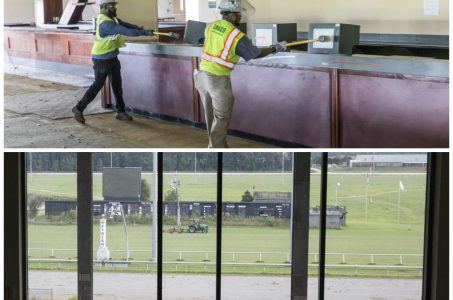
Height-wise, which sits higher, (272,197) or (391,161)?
(391,161)

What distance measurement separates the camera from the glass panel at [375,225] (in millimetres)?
5262

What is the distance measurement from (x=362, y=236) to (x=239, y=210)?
6.10ft

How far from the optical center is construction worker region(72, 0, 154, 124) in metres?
4.70

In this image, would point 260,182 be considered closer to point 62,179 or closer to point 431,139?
point 62,179

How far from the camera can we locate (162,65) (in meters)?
4.79

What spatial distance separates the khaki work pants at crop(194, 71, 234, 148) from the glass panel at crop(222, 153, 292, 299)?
0.87 m

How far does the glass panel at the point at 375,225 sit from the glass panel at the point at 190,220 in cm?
80

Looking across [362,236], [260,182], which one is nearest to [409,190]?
[260,182]

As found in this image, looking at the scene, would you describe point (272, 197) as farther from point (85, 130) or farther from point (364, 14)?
point (85, 130)

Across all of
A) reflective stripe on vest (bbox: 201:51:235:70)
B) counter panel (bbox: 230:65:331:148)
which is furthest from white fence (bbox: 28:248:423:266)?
reflective stripe on vest (bbox: 201:51:235:70)

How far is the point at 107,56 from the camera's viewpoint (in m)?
4.87

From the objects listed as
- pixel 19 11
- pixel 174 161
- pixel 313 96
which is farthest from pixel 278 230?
pixel 19 11

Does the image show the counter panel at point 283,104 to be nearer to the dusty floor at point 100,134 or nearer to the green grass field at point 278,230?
the dusty floor at point 100,134

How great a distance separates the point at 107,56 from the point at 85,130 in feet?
1.82
